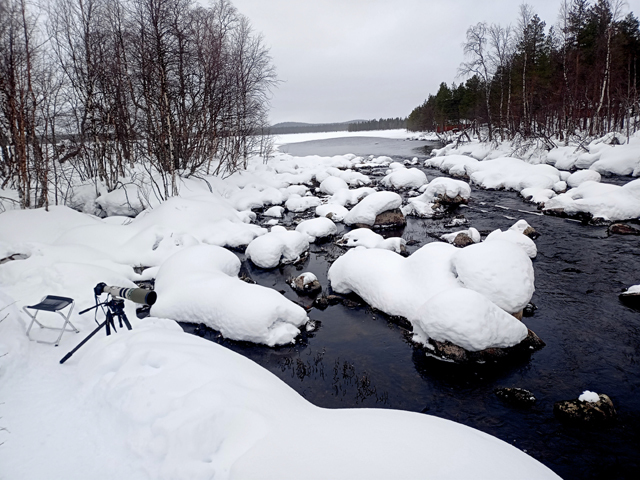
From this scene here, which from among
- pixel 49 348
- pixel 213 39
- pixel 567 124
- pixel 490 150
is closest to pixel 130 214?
pixel 213 39

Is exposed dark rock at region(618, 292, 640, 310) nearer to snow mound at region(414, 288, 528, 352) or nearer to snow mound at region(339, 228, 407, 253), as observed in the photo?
snow mound at region(414, 288, 528, 352)

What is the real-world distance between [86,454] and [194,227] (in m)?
11.4

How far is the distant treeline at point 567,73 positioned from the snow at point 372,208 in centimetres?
1961

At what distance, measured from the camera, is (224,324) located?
26.7ft

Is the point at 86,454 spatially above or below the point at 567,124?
below

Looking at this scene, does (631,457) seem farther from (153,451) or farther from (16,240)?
(16,240)

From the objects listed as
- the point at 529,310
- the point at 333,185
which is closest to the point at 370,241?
the point at 529,310

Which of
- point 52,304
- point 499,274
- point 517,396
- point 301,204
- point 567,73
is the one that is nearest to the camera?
point 52,304

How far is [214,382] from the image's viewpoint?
12.8 ft

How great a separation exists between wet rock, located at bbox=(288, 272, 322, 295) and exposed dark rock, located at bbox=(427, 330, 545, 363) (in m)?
3.90

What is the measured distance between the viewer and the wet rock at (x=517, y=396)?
591 centimetres

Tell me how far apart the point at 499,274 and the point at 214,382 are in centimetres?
680

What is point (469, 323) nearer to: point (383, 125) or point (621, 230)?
point (621, 230)

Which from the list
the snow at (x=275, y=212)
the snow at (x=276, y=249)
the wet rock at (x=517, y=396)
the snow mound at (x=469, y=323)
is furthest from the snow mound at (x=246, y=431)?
the snow at (x=275, y=212)
